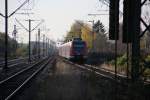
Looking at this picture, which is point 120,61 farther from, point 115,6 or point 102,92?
point 102,92

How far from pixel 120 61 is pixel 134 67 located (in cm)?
2002

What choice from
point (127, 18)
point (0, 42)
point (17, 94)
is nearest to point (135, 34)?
point (127, 18)

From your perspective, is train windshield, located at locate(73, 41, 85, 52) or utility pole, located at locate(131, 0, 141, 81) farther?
train windshield, located at locate(73, 41, 85, 52)

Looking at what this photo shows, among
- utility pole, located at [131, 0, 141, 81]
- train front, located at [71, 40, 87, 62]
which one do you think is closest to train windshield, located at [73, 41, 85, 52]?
train front, located at [71, 40, 87, 62]

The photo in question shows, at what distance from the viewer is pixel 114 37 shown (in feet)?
80.3

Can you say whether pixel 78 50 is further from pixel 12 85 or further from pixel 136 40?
pixel 136 40

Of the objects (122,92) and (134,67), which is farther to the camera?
(134,67)

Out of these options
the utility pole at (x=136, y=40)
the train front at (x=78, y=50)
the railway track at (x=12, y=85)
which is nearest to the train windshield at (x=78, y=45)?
the train front at (x=78, y=50)

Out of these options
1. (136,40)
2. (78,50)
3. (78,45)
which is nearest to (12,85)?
(136,40)

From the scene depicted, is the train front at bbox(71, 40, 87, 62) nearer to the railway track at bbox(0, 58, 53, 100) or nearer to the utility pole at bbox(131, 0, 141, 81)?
the railway track at bbox(0, 58, 53, 100)

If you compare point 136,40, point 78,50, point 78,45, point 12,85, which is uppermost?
point 78,45

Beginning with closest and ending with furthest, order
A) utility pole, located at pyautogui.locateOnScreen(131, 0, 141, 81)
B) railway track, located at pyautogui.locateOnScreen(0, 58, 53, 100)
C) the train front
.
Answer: railway track, located at pyautogui.locateOnScreen(0, 58, 53, 100)
utility pole, located at pyautogui.locateOnScreen(131, 0, 141, 81)
the train front

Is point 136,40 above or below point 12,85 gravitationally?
above

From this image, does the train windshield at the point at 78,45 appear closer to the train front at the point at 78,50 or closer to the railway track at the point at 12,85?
the train front at the point at 78,50
